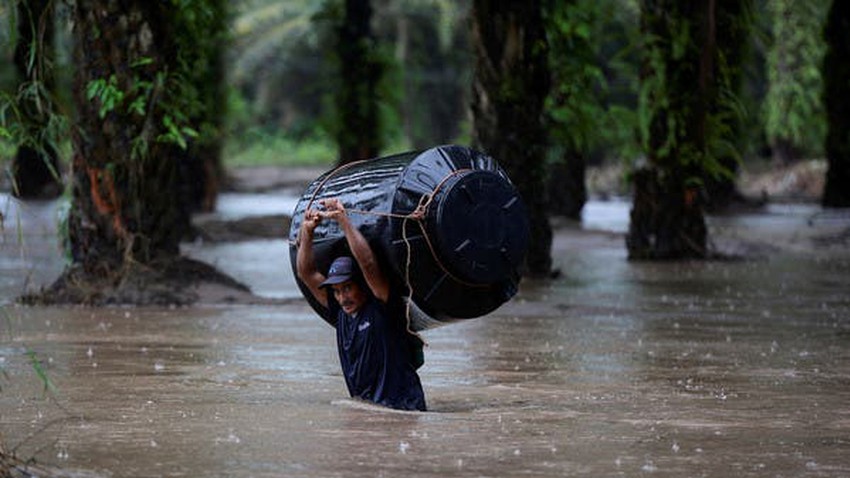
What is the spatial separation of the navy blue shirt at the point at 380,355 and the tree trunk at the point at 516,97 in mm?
8091

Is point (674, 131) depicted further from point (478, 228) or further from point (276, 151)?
point (276, 151)

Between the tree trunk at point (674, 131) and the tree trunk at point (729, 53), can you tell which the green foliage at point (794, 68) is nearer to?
the tree trunk at point (729, 53)

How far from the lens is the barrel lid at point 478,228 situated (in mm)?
8406

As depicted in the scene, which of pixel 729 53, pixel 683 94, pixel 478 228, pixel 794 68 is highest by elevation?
pixel 478 228

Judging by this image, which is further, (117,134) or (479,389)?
(117,134)

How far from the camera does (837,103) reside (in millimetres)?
27719

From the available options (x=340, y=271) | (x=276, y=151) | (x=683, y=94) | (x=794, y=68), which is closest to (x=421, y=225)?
(x=340, y=271)

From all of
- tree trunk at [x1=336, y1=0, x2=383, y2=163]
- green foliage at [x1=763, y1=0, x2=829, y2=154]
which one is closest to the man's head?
tree trunk at [x1=336, y1=0, x2=383, y2=163]

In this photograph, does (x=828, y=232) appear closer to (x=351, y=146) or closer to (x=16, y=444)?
(x=351, y=146)

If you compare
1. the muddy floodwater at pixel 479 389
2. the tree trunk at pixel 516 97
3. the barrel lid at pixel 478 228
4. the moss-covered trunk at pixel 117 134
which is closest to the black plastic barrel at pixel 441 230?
the barrel lid at pixel 478 228

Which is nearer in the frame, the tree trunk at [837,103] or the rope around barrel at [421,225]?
the rope around barrel at [421,225]

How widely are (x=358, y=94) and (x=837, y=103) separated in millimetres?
8068

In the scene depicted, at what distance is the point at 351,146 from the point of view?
89.2 ft

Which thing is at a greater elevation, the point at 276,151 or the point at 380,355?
the point at 380,355
